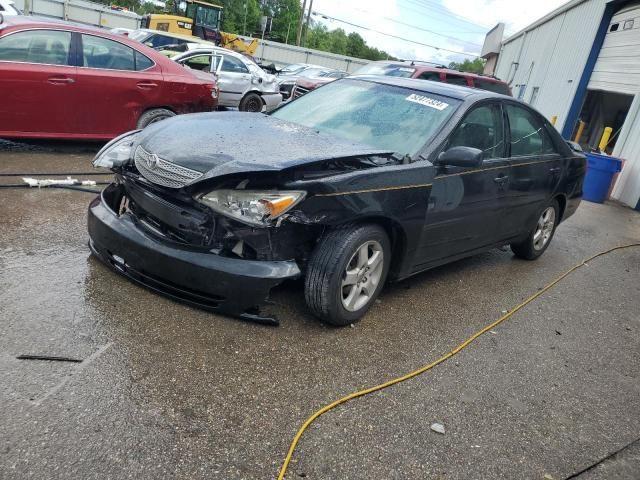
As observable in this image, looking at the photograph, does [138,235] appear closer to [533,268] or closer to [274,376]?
[274,376]

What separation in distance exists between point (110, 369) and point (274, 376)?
84 centimetres

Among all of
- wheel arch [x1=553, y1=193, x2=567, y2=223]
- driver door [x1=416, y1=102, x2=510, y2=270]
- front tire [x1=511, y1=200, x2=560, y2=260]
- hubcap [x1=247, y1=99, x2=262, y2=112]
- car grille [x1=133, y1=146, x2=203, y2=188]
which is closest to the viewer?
car grille [x1=133, y1=146, x2=203, y2=188]

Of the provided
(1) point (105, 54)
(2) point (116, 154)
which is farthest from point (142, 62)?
(2) point (116, 154)

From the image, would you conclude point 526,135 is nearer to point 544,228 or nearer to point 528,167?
point 528,167

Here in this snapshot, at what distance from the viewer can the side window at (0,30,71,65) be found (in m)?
6.02

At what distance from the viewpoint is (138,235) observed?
10.7ft

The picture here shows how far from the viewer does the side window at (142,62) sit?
700cm

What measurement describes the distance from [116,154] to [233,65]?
9.28 meters

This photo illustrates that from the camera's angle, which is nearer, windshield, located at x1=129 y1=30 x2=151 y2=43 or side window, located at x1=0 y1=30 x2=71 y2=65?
side window, located at x1=0 y1=30 x2=71 y2=65

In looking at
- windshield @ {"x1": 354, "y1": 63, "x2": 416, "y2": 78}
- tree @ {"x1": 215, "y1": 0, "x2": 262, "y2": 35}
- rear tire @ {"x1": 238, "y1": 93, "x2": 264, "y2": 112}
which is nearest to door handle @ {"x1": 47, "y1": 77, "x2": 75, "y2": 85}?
windshield @ {"x1": 354, "y1": 63, "x2": 416, "y2": 78}

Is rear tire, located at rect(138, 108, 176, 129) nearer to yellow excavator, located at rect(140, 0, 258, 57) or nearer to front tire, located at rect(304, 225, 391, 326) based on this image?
front tire, located at rect(304, 225, 391, 326)

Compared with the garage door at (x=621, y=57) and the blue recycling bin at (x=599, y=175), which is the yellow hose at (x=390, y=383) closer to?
the blue recycling bin at (x=599, y=175)

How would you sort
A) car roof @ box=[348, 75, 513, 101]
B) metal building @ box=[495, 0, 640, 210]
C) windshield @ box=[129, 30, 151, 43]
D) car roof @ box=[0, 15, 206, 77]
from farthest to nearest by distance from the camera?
windshield @ box=[129, 30, 151, 43] → metal building @ box=[495, 0, 640, 210] → car roof @ box=[0, 15, 206, 77] → car roof @ box=[348, 75, 513, 101]

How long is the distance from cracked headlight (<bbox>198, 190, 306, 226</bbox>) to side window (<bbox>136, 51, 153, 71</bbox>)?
15.3 ft
